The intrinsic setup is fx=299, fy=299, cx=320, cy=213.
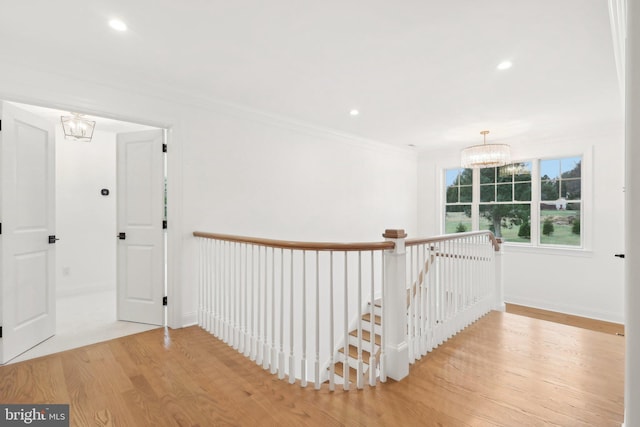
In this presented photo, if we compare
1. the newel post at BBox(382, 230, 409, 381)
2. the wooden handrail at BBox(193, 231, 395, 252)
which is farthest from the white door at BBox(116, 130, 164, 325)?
the newel post at BBox(382, 230, 409, 381)

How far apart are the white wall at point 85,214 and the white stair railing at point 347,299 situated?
2716 mm

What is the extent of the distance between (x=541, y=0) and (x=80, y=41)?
3.20 m

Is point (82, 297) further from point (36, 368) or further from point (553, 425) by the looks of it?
point (553, 425)

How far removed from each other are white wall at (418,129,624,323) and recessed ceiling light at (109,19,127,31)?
5.71 meters

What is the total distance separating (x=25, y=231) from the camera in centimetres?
258

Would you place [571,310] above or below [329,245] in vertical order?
below

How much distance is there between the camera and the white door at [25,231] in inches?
94.2

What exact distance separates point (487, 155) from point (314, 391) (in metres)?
3.81

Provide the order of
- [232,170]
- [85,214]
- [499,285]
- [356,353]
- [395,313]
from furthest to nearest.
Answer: [85,214], [356,353], [499,285], [232,170], [395,313]

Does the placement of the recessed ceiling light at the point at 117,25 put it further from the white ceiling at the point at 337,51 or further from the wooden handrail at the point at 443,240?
the wooden handrail at the point at 443,240

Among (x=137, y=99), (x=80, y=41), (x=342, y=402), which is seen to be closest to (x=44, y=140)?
(x=137, y=99)

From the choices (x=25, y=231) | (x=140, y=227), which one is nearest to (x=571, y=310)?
(x=140, y=227)

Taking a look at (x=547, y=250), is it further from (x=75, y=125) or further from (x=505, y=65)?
(x=75, y=125)

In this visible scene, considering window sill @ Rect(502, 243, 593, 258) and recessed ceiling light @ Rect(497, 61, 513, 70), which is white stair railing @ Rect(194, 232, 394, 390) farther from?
window sill @ Rect(502, 243, 593, 258)
